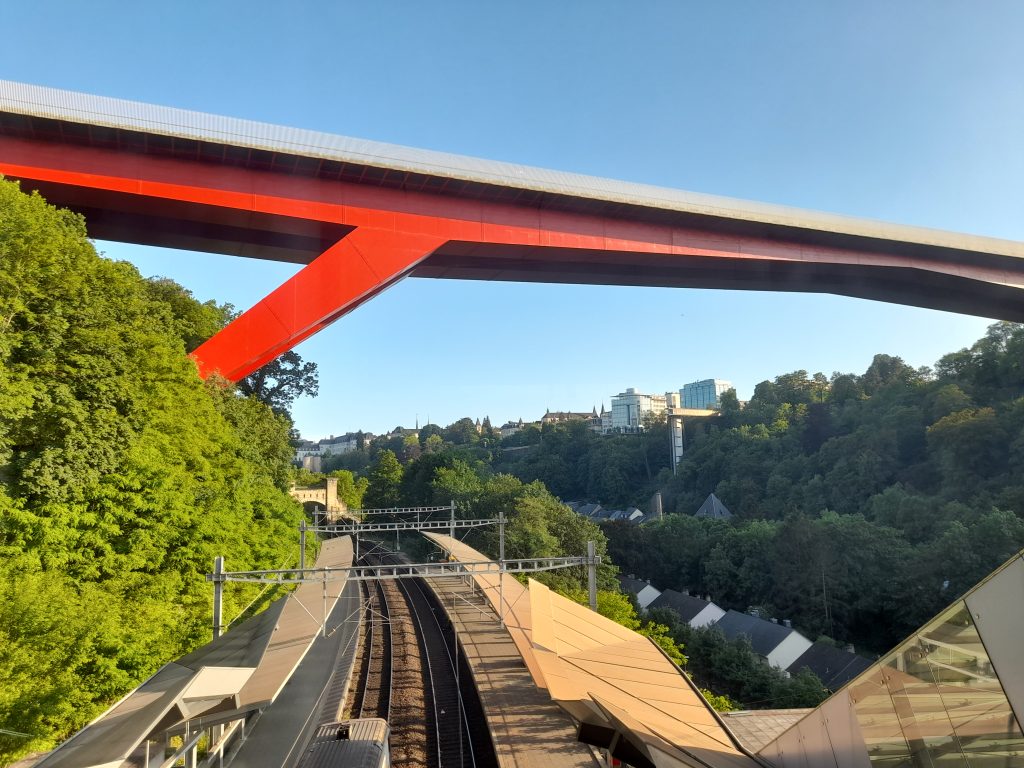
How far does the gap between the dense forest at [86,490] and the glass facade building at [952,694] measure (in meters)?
8.61

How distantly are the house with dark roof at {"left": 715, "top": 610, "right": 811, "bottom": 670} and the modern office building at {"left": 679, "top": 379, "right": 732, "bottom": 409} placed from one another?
382ft

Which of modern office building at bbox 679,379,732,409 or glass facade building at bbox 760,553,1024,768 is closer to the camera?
glass facade building at bbox 760,553,1024,768

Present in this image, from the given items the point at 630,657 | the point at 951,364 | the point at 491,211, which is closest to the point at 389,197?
the point at 491,211

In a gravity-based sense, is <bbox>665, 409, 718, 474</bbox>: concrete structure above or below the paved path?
above

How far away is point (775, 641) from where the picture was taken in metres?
29.3

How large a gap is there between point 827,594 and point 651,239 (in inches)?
916

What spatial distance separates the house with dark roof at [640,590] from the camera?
127 feet

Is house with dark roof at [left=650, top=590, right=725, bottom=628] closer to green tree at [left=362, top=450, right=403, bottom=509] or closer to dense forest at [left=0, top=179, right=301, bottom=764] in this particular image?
green tree at [left=362, top=450, right=403, bottom=509]

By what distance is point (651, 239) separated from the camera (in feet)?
61.7

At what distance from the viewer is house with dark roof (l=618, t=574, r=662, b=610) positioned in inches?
1526

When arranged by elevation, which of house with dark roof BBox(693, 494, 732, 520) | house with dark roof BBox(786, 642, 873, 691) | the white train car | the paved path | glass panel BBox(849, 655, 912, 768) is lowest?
house with dark roof BBox(786, 642, 873, 691)

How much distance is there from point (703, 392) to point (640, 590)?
115195mm

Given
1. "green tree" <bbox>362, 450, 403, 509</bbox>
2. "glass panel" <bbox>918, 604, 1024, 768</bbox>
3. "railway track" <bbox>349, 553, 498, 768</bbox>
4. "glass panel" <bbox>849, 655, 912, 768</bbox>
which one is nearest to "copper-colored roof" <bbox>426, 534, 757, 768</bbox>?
"glass panel" <bbox>849, 655, 912, 768</bbox>

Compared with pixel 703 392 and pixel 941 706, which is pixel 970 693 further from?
pixel 703 392
